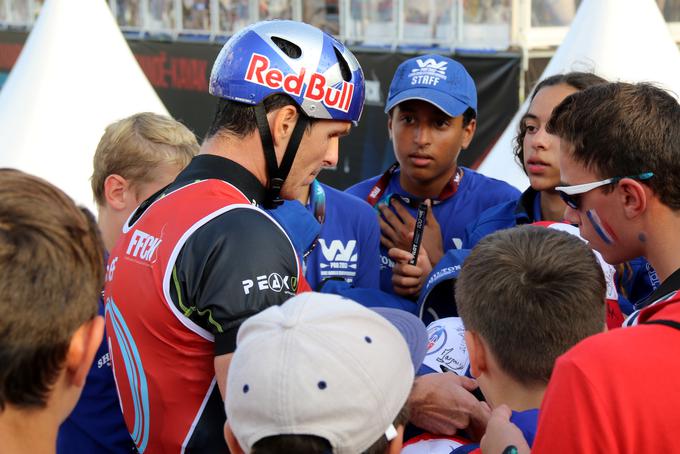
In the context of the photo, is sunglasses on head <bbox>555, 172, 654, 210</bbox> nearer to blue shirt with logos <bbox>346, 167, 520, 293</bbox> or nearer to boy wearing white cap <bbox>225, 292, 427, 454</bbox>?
boy wearing white cap <bbox>225, 292, 427, 454</bbox>

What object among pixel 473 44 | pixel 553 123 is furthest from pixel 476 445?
pixel 473 44

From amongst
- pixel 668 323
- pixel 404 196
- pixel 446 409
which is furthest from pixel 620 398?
pixel 404 196

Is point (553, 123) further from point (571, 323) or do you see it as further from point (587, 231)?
point (571, 323)

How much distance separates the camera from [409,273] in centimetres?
365

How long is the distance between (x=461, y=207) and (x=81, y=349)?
2.87m

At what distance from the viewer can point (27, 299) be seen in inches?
59.6

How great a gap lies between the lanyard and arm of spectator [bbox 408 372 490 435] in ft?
6.44

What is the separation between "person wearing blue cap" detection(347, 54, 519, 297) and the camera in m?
4.18

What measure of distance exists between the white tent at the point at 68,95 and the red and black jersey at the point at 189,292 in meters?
3.52

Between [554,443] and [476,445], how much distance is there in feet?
1.57

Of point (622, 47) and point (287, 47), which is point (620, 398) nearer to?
point (287, 47)

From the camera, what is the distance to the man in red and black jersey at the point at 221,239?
7.38ft

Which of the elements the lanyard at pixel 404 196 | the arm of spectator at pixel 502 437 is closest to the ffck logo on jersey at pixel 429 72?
the lanyard at pixel 404 196

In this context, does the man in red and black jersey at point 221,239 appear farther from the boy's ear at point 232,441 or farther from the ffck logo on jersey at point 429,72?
the ffck logo on jersey at point 429,72
